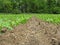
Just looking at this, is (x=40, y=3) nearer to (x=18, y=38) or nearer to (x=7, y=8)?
(x=7, y=8)

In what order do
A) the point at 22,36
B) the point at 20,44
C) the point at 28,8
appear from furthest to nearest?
the point at 28,8 → the point at 22,36 → the point at 20,44

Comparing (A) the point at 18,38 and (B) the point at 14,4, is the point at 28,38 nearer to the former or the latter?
(A) the point at 18,38

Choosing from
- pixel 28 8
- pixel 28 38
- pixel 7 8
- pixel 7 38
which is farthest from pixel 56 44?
pixel 28 8

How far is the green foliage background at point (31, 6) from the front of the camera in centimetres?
5215

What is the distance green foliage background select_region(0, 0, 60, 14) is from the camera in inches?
2053

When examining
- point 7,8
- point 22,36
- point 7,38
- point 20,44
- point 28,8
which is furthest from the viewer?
point 28,8

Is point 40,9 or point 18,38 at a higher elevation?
point 18,38

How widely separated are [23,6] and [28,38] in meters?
47.0

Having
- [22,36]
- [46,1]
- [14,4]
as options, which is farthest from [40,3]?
[22,36]

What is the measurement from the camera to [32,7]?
55.8 metres

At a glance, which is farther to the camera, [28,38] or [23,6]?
[23,6]

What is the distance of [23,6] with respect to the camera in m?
55.4

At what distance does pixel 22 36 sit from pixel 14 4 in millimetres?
45342

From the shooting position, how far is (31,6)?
56.2 m
